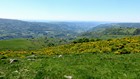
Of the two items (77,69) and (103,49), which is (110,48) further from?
(77,69)

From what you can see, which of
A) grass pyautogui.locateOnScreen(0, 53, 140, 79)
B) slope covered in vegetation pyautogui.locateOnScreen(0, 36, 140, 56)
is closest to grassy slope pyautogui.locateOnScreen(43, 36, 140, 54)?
slope covered in vegetation pyautogui.locateOnScreen(0, 36, 140, 56)

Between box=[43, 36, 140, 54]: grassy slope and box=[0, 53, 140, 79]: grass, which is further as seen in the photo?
box=[43, 36, 140, 54]: grassy slope

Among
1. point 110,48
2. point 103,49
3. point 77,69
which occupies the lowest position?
point 103,49

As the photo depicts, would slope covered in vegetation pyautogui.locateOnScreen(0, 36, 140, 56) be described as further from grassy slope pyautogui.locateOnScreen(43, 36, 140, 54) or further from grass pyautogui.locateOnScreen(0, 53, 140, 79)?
grass pyautogui.locateOnScreen(0, 53, 140, 79)

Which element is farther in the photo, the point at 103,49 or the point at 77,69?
the point at 103,49

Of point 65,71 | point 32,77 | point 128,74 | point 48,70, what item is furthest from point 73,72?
point 128,74

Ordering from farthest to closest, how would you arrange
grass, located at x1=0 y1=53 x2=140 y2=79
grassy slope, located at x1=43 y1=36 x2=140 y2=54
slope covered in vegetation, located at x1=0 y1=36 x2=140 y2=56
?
slope covered in vegetation, located at x1=0 y1=36 x2=140 y2=56, grassy slope, located at x1=43 y1=36 x2=140 y2=54, grass, located at x1=0 y1=53 x2=140 y2=79

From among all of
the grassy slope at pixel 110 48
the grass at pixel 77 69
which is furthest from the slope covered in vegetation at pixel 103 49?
the grass at pixel 77 69

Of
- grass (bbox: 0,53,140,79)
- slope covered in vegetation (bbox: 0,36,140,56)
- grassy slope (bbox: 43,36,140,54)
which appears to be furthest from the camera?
slope covered in vegetation (bbox: 0,36,140,56)

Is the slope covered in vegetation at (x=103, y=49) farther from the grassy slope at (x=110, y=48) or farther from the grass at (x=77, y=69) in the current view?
the grass at (x=77, y=69)

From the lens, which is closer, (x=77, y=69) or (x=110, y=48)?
(x=77, y=69)

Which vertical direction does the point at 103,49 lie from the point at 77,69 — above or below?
below

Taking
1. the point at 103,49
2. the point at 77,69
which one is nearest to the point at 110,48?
the point at 103,49

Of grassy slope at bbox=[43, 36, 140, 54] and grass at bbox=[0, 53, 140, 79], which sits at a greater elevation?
grass at bbox=[0, 53, 140, 79]
